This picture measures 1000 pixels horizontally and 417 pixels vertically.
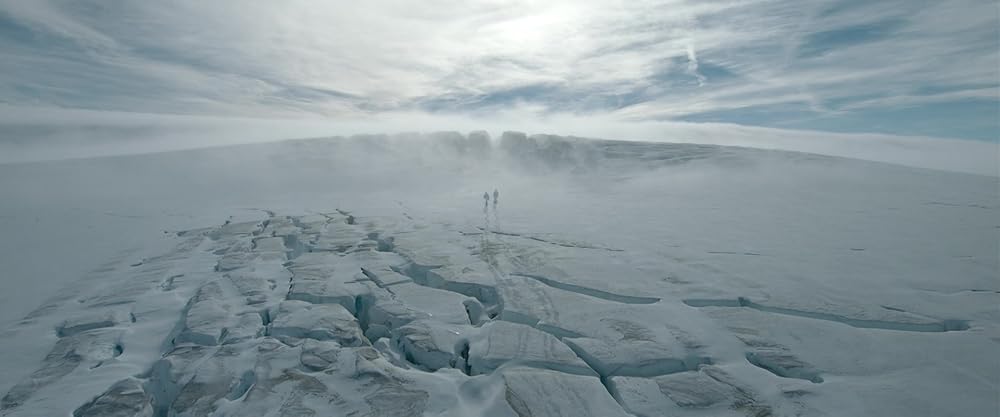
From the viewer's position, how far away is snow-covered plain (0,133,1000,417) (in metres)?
3.12

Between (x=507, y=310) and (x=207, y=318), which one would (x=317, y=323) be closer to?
(x=207, y=318)

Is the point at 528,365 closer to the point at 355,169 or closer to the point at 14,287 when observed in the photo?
the point at 14,287

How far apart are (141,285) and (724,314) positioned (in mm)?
6213

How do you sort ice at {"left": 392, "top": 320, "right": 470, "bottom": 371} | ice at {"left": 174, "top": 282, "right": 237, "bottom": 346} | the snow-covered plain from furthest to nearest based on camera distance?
ice at {"left": 174, "top": 282, "right": 237, "bottom": 346} < ice at {"left": 392, "top": 320, "right": 470, "bottom": 371} < the snow-covered plain

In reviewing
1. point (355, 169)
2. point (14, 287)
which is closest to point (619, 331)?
point (14, 287)

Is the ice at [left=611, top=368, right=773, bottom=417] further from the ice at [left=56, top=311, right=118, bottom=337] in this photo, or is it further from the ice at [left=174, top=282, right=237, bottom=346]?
the ice at [left=56, top=311, right=118, bottom=337]

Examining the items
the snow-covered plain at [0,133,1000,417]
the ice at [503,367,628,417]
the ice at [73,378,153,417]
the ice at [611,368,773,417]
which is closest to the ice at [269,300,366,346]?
the snow-covered plain at [0,133,1000,417]

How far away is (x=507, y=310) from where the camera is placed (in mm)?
4371

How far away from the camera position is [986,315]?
412cm

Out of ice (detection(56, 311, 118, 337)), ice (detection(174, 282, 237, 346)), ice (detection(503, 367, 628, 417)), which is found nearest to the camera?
ice (detection(503, 367, 628, 417))

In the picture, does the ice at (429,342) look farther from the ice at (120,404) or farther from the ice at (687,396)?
the ice at (120,404)

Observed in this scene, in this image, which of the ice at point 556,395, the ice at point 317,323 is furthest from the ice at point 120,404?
the ice at point 556,395

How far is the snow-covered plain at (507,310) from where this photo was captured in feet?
10.2


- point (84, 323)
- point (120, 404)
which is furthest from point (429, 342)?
point (84, 323)
